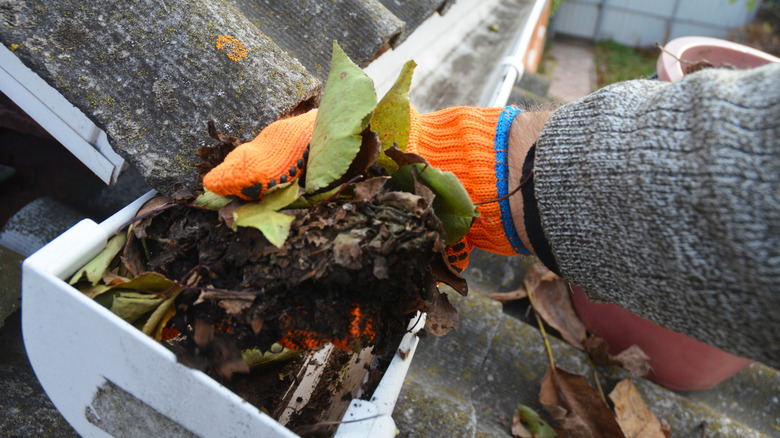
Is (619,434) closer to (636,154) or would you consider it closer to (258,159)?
(636,154)

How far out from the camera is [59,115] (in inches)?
37.8

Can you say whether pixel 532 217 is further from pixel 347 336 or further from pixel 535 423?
pixel 535 423

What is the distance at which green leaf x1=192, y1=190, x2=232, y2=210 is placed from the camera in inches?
33.9

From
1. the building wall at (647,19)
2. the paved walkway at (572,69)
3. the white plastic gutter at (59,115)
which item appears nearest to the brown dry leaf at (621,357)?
the white plastic gutter at (59,115)

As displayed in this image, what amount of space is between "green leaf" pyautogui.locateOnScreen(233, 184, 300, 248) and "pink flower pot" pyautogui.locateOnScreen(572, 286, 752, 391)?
3.98ft

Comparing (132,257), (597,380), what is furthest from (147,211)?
(597,380)

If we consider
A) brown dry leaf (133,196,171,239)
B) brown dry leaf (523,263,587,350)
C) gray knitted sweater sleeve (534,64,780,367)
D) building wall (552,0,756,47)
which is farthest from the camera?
building wall (552,0,756,47)

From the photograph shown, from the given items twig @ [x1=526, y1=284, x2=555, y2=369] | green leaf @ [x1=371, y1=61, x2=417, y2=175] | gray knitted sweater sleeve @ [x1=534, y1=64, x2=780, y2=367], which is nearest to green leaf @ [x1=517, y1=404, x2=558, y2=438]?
twig @ [x1=526, y1=284, x2=555, y2=369]

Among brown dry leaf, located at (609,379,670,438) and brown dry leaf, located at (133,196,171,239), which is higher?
brown dry leaf, located at (133,196,171,239)

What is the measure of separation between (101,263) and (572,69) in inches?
279

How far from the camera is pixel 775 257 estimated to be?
2.12ft

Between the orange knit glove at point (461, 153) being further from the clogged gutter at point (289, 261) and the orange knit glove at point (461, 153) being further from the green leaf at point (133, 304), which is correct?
the green leaf at point (133, 304)

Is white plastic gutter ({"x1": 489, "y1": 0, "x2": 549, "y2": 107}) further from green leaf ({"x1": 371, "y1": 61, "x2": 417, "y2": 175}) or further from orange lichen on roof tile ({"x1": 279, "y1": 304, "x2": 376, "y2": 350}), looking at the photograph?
orange lichen on roof tile ({"x1": 279, "y1": 304, "x2": 376, "y2": 350})

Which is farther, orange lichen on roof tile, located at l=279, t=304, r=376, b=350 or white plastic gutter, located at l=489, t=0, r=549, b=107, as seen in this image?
white plastic gutter, located at l=489, t=0, r=549, b=107
